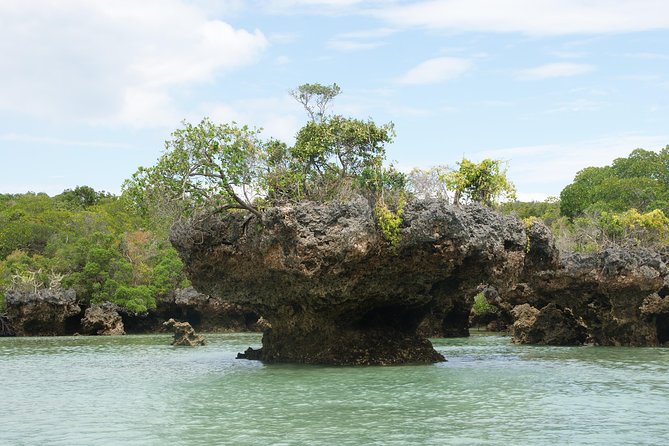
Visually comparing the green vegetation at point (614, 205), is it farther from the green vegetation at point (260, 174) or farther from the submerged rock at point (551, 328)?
the green vegetation at point (260, 174)

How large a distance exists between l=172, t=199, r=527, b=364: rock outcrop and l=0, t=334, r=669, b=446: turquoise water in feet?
4.75

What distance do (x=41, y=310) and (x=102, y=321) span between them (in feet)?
12.7

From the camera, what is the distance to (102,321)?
47250 millimetres

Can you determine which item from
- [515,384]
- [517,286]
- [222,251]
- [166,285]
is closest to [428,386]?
[515,384]

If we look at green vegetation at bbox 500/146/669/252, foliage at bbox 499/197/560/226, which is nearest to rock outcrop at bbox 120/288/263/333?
green vegetation at bbox 500/146/669/252

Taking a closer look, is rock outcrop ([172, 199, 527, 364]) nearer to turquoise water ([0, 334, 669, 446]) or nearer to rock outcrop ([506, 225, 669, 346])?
turquoise water ([0, 334, 669, 446])

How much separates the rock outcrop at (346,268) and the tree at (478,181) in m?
1.14

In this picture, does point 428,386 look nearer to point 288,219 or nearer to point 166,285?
point 288,219

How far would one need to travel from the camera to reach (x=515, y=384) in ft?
58.2

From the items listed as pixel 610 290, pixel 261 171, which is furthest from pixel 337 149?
pixel 610 290

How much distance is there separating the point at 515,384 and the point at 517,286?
52.9ft

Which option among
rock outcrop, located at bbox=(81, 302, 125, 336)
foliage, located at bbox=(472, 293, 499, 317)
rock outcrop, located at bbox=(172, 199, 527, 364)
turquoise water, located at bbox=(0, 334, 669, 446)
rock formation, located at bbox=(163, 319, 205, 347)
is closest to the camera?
turquoise water, located at bbox=(0, 334, 669, 446)

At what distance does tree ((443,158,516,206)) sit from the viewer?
74.7ft

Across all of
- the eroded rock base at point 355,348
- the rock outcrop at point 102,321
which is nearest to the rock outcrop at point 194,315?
the rock outcrop at point 102,321
